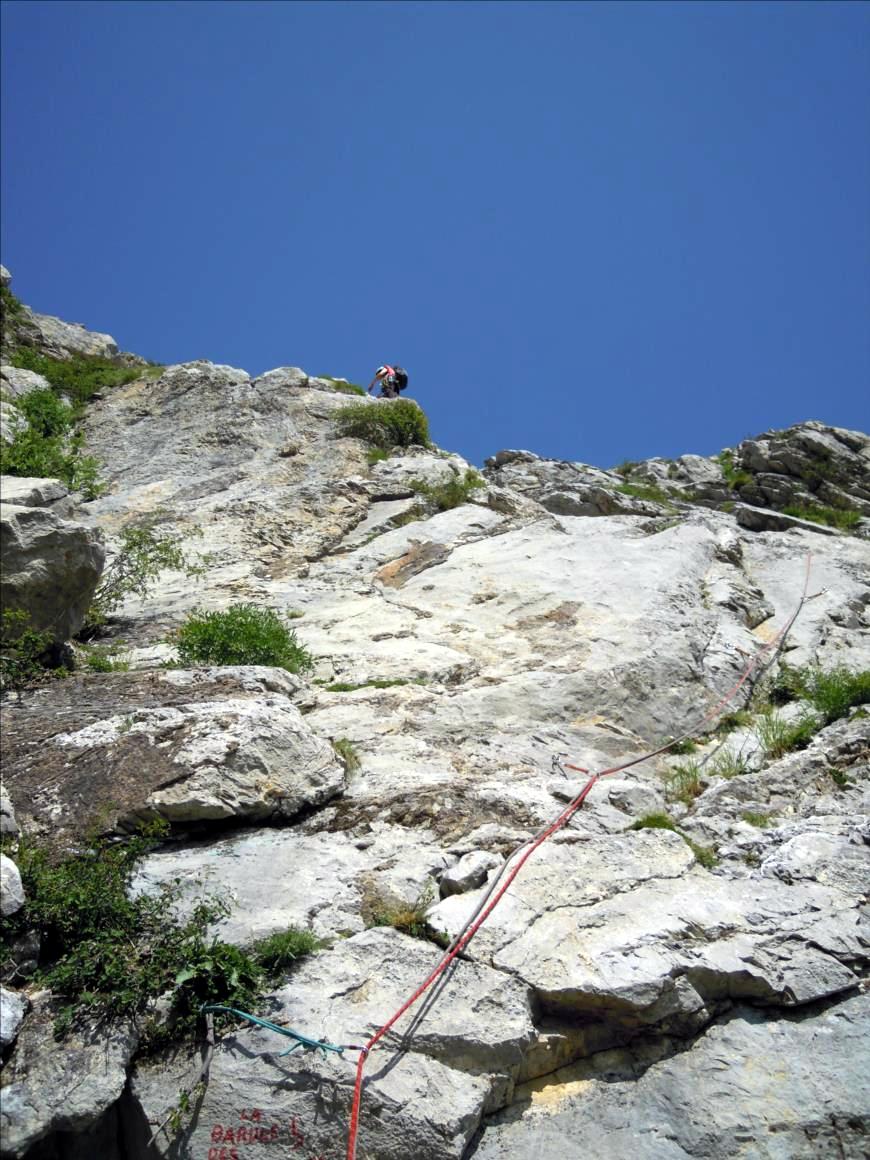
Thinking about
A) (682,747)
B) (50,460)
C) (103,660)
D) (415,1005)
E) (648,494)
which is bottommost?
(415,1005)

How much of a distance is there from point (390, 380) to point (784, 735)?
41.5 feet

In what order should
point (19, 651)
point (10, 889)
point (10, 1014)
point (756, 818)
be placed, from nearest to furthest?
point (10, 1014) < point (10, 889) < point (756, 818) < point (19, 651)

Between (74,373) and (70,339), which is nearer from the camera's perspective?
(74,373)

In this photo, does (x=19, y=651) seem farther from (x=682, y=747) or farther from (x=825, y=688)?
(x=825, y=688)

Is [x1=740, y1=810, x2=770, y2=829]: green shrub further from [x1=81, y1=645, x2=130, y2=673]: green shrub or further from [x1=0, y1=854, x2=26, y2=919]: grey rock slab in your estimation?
[x1=81, y1=645, x2=130, y2=673]: green shrub

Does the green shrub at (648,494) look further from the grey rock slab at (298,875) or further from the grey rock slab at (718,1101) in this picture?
the grey rock slab at (718,1101)

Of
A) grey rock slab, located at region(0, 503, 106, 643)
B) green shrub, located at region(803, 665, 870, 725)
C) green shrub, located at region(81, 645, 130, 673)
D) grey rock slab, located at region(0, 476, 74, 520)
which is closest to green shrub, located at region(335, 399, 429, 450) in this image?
green shrub, located at region(81, 645, 130, 673)

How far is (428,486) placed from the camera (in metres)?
15.3

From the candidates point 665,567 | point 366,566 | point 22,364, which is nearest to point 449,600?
point 366,566

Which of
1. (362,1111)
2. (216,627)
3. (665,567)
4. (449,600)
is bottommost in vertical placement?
(362,1111)

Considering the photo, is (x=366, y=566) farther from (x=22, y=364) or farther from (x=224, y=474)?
(x=22, y=364)

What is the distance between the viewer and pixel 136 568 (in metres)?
12.2

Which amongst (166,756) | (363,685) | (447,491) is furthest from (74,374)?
(166,756)

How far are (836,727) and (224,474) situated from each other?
1024cm
